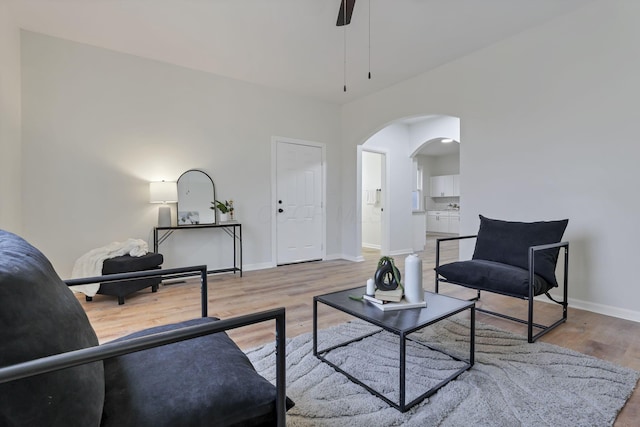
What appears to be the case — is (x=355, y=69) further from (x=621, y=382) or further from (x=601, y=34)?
(x=621, y=382)

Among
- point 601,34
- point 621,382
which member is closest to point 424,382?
point 621,382

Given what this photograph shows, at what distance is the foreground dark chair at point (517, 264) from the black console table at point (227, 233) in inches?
110

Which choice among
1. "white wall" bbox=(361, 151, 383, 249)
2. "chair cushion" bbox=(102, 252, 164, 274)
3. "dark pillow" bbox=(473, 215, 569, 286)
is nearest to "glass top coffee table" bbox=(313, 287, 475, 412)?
"dark pillow" bbox=(473, 215, 569, 286)

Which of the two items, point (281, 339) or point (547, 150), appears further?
point (547, 150)

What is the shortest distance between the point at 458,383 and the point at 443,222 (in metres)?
9.10

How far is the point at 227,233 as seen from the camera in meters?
4.54

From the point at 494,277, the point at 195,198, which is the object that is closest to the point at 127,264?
the point at 195,198

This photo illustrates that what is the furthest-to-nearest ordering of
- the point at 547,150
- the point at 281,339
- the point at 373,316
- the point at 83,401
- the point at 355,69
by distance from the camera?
the point at 355,69 → the point at 547,150 → the point at 373,316 → the point at 281,339 → the point at 83,401

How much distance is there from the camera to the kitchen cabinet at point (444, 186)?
9859mm

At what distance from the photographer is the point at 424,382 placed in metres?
1.68

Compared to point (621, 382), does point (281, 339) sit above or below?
above

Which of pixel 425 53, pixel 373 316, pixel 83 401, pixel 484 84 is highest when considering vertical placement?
pixel 425 53

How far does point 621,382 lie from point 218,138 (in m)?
4.51

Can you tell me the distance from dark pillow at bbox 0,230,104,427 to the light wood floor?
56.9 inches
